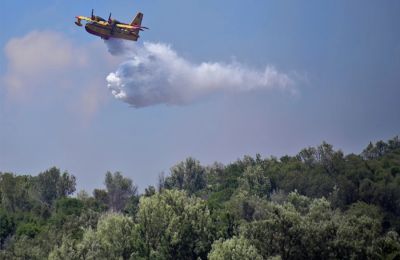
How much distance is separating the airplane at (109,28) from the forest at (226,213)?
42.2 ft

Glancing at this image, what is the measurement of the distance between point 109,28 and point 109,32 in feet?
1.07

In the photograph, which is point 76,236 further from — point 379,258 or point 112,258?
point 379,258

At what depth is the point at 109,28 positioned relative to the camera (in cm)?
8219

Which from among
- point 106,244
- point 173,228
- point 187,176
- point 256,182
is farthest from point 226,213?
point 187,176

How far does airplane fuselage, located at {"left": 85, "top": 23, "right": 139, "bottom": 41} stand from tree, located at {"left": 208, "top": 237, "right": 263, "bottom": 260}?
787 inches

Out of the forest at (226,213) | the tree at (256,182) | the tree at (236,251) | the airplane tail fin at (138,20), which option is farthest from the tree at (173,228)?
the tree at (256,182)

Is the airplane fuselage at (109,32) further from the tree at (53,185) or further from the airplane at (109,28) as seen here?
the tree at (53,185)

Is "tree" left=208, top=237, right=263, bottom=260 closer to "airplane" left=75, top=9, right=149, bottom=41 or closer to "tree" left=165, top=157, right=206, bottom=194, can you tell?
"airplane" left=75, top=9, right=149, bottom=41

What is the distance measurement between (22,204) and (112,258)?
5947 cm

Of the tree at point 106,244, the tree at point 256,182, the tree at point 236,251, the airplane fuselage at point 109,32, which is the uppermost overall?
the tree at point 256,182

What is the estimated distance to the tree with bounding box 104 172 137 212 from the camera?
140 m

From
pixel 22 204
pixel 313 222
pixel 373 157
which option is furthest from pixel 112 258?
pixel 373 157

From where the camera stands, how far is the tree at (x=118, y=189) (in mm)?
140125

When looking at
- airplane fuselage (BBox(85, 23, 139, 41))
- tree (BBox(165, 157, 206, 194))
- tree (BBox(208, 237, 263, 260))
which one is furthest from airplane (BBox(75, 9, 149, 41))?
tree (BBox(165, 157, 206, 194))
